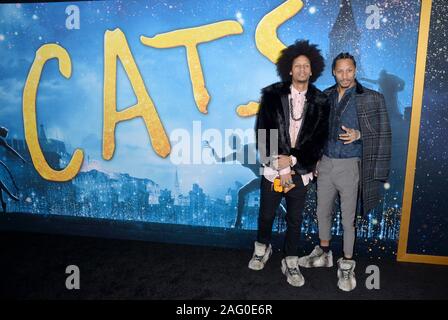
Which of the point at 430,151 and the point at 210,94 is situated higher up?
the point at 210,94

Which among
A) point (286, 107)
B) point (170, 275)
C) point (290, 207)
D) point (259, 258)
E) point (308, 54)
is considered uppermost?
point (308, 54)

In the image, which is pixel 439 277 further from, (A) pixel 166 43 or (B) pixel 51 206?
(B) pixel 51 206

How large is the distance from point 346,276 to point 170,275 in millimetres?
1340

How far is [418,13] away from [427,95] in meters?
0.64

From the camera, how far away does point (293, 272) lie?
2332mm

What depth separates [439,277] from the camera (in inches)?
96.0

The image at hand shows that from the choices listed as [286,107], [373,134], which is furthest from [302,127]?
[373,134]

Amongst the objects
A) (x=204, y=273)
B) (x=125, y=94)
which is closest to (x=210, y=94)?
(x=125, y=94)

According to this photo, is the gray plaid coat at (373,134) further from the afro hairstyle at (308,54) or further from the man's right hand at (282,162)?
the man's right hand at (282,162)

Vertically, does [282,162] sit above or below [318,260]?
above

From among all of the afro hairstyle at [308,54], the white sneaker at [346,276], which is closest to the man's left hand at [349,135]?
the afro hairstyle at [308,54]

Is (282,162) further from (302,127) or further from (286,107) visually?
(286,107)

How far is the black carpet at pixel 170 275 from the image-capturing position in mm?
2197
